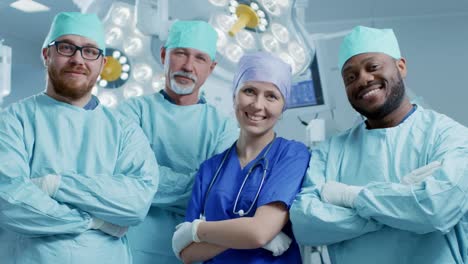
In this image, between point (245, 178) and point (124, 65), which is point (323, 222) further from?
point (124, 65)

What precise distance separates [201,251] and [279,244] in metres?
0.24

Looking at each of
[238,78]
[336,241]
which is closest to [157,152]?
[238,78]

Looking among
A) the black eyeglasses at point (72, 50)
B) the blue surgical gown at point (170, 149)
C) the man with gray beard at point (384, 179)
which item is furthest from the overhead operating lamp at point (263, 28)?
the black eyeglasses at point (72, 50)

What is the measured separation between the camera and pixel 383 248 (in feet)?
4.96

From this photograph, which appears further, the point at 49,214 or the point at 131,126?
the point at 131,126

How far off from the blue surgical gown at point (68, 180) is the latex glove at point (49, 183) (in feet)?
0.05

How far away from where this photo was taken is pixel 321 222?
1491 millimetres

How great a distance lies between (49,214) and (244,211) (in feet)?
1.86

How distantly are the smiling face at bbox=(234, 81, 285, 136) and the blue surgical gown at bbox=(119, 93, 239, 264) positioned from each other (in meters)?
0.38

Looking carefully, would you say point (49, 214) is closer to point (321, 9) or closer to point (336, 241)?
point (336, 241)

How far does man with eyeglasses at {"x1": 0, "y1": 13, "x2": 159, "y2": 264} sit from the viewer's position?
1.55 metres

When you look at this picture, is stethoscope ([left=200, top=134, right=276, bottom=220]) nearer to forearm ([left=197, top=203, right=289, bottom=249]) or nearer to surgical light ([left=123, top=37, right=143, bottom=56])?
forearm ([left=197, top=203, right=289, bottom=249])

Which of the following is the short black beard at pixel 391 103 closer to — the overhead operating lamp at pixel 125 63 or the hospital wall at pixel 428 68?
the overhead operating lamp at pixel 125 63

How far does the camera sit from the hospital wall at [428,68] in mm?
3564
